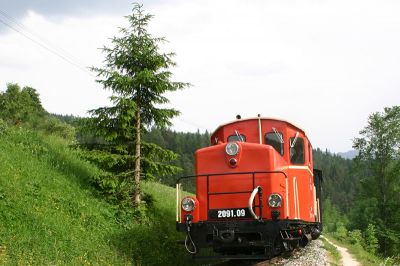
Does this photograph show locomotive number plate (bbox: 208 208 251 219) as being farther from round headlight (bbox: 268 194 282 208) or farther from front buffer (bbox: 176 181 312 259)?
round headlight (bbox: 268 194 282 208)

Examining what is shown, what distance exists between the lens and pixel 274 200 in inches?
407

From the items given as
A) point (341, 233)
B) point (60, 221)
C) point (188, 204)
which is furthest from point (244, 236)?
point (341, 233)

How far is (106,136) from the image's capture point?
45.4 feet

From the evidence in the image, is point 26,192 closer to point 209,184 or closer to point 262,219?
point 209,184

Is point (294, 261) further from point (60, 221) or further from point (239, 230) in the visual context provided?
point (60, 221)

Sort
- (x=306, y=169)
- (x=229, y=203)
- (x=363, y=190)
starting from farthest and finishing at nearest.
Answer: (x=363, y=190), (x=306, y=169), (x=229, y=203)

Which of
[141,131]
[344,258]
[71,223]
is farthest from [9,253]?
[344,258]

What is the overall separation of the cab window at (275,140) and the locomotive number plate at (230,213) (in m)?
2.10

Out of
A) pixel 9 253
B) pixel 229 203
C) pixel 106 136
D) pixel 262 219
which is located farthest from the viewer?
pixel 106 136

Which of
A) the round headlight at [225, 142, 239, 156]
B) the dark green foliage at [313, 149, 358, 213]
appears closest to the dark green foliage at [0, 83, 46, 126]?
the round headlight at [225, 142, 239, 156]

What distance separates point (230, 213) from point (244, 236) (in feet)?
2.10

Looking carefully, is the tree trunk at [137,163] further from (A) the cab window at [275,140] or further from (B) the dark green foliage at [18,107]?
(B) the dark green foliage at [18,107]

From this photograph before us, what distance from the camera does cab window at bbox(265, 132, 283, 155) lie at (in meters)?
11.9

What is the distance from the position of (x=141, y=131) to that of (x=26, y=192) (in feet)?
13.9
